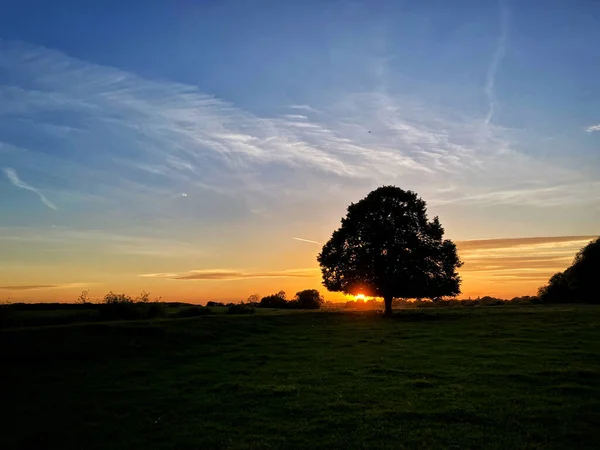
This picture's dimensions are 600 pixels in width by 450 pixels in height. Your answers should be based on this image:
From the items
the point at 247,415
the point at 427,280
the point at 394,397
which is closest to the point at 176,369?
the point at 247,415

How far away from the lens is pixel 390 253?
59.4 meters

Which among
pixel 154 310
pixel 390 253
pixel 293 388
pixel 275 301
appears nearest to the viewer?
pixel 293 388

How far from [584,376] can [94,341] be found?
3038cm

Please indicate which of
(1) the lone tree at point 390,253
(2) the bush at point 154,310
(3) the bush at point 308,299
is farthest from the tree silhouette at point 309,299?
(2) the bush at point 154,310

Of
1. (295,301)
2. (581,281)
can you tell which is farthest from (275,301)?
(581,281)

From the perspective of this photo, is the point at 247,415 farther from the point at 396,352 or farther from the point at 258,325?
the point at 258,325

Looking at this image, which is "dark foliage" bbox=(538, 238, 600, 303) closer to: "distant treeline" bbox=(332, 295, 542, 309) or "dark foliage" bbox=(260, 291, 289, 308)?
"distant treeline" bbox=(332, 295, 542, 309)

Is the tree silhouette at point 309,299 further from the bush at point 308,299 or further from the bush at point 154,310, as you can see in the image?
the bush at point 154,310

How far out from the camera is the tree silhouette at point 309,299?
3056 inches

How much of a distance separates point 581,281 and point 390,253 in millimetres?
42677

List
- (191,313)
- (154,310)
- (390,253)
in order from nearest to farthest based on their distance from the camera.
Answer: (154,310), (191,313), (390,253)

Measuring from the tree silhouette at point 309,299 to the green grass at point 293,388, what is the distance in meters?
36.7

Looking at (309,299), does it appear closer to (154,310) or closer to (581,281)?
(154,310)

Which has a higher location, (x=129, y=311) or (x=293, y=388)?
(x=129, y=311)
